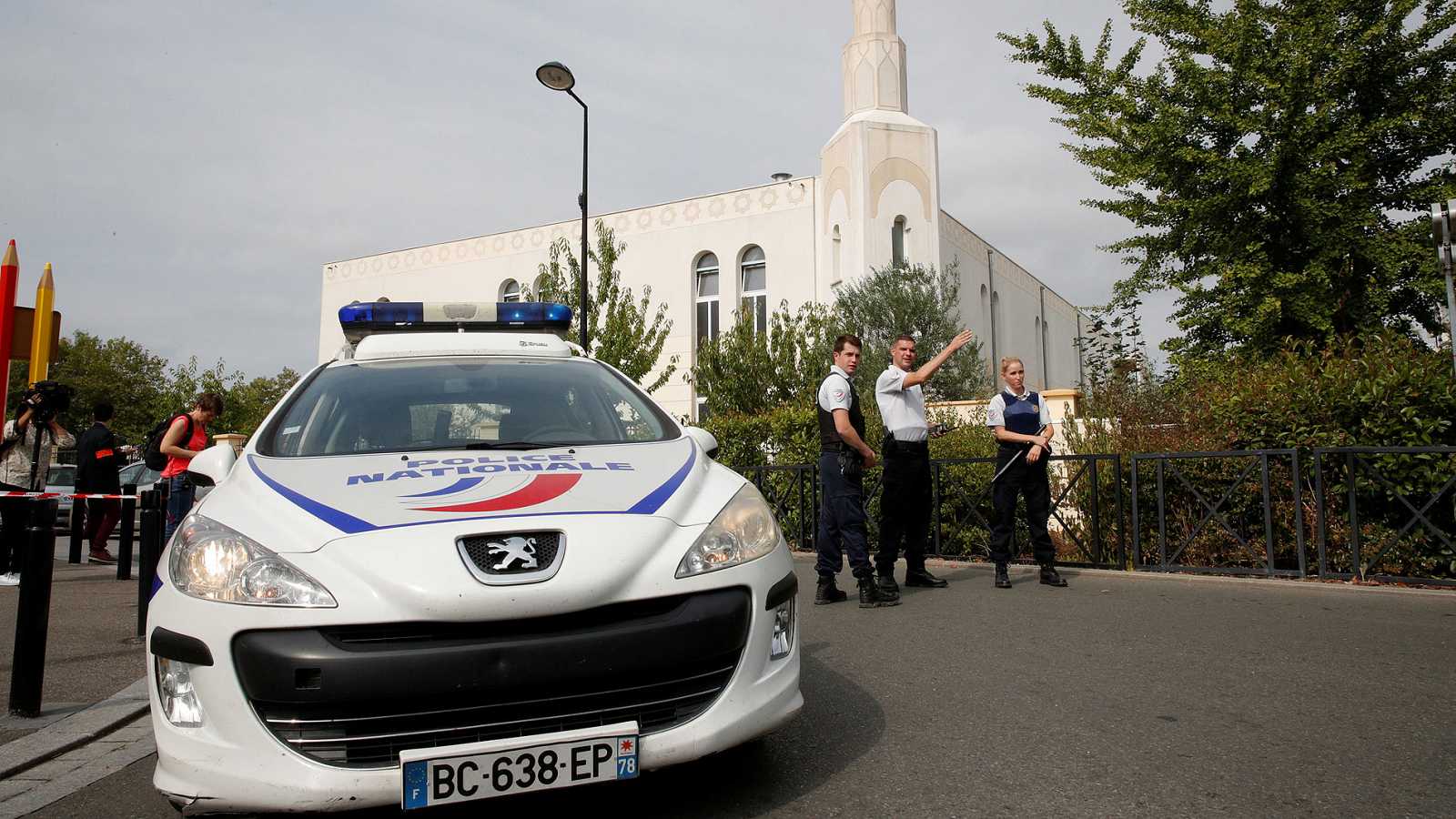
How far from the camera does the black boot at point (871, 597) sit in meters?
6.69

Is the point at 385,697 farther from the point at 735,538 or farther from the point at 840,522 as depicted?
the point at 840,522

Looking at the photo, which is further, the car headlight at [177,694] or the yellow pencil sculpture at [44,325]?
the yellow pencil sculpture at [44,325]

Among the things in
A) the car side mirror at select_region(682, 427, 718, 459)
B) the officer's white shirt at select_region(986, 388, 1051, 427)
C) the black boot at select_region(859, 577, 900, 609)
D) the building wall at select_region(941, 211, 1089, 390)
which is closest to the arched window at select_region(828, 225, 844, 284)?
the building wall at select_region(941, 211, 1089, 390)

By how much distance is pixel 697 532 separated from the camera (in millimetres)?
2854

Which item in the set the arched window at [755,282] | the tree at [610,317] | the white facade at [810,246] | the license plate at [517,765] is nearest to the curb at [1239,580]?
the license plate at [517,765]

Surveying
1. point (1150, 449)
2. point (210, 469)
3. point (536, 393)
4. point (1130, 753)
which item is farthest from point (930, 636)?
point (1150, 449)

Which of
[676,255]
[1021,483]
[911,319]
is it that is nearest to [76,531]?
[1021,483]

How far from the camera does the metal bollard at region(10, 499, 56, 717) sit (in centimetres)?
425

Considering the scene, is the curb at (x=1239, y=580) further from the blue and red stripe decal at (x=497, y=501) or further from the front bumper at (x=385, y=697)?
the front bumper at (x=385, y=697)

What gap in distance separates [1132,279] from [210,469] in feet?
→ 45.9

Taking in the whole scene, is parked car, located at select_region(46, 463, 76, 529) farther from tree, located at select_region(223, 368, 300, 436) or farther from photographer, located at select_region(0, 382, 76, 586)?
tree, located at select_region(223, 368, 300, 436)

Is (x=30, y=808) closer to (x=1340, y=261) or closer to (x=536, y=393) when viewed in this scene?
(x=536, y=393)

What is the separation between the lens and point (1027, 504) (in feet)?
25.3

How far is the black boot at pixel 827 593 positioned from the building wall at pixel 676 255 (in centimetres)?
2416
